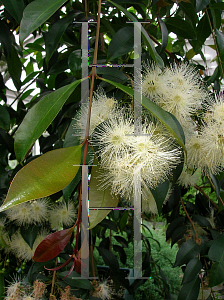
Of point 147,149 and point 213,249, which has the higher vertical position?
point 147,149

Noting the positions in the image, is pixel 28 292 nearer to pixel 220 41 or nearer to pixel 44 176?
pixel 44 176

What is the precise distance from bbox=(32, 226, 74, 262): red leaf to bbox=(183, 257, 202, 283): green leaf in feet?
1.38

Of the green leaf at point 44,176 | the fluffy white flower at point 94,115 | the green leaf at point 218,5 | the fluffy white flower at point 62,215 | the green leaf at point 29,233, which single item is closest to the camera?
the green leaf at point 44,176

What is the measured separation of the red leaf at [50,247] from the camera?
0.35m

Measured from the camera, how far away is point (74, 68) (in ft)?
1.67

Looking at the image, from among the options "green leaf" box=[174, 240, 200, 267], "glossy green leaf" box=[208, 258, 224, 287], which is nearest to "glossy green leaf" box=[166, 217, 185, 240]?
"green leaf" box=[174, 240, 200, 267]

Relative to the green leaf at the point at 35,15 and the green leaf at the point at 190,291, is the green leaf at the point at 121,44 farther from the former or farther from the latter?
the green leaf at the point at 190,291

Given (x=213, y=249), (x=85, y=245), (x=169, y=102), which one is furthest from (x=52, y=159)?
(x=213, y=249)

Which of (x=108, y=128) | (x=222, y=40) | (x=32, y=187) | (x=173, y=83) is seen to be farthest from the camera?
(x=222, y=40)

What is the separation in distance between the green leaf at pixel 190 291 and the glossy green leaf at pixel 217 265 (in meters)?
0.11

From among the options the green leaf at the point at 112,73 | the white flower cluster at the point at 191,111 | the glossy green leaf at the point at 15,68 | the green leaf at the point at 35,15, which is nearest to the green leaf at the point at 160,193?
the white flower cluster at the point at 191,111

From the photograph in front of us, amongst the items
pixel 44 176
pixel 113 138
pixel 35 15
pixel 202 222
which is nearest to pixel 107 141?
pixel 113 138

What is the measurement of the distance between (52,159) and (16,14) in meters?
Answer: 0.35

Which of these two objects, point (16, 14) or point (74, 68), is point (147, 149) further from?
point (16, 14)
